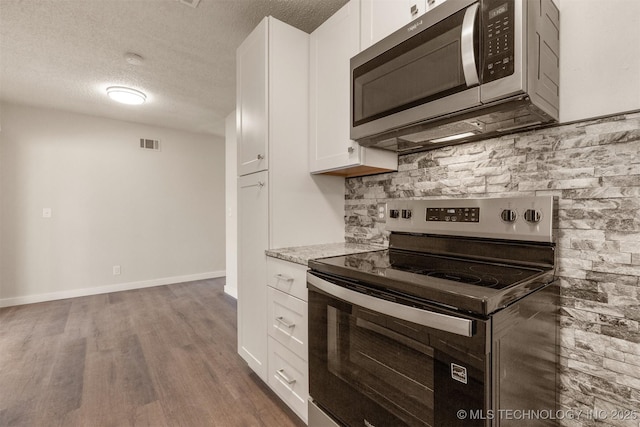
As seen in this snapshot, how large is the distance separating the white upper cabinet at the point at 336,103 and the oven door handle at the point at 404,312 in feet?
2.41

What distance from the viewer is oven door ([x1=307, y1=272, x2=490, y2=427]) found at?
77 cm

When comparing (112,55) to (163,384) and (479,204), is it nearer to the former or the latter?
(163,384)

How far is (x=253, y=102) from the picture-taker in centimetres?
194

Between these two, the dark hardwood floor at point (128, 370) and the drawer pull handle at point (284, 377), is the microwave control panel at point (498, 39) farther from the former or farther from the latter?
the dark hardwood floor at point (128, 370)

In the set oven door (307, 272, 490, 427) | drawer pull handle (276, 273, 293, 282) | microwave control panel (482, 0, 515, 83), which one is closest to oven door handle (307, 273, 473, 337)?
oven door (307, 272, 490, 427)

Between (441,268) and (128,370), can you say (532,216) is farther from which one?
(128,370)

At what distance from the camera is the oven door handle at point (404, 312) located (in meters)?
0.78

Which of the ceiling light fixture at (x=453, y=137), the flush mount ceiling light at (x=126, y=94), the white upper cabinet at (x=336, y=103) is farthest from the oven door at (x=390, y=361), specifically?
the flush mount ceiling light at (x=126, y=94)

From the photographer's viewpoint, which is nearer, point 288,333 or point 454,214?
point 454,214

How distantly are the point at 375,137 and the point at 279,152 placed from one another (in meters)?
0.61

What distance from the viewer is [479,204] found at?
128 centimetres

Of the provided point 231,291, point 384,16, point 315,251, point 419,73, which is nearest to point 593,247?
point 419,73

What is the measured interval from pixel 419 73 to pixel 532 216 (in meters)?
0.71

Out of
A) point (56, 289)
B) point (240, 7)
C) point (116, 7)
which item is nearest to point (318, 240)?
point (240, 7)
